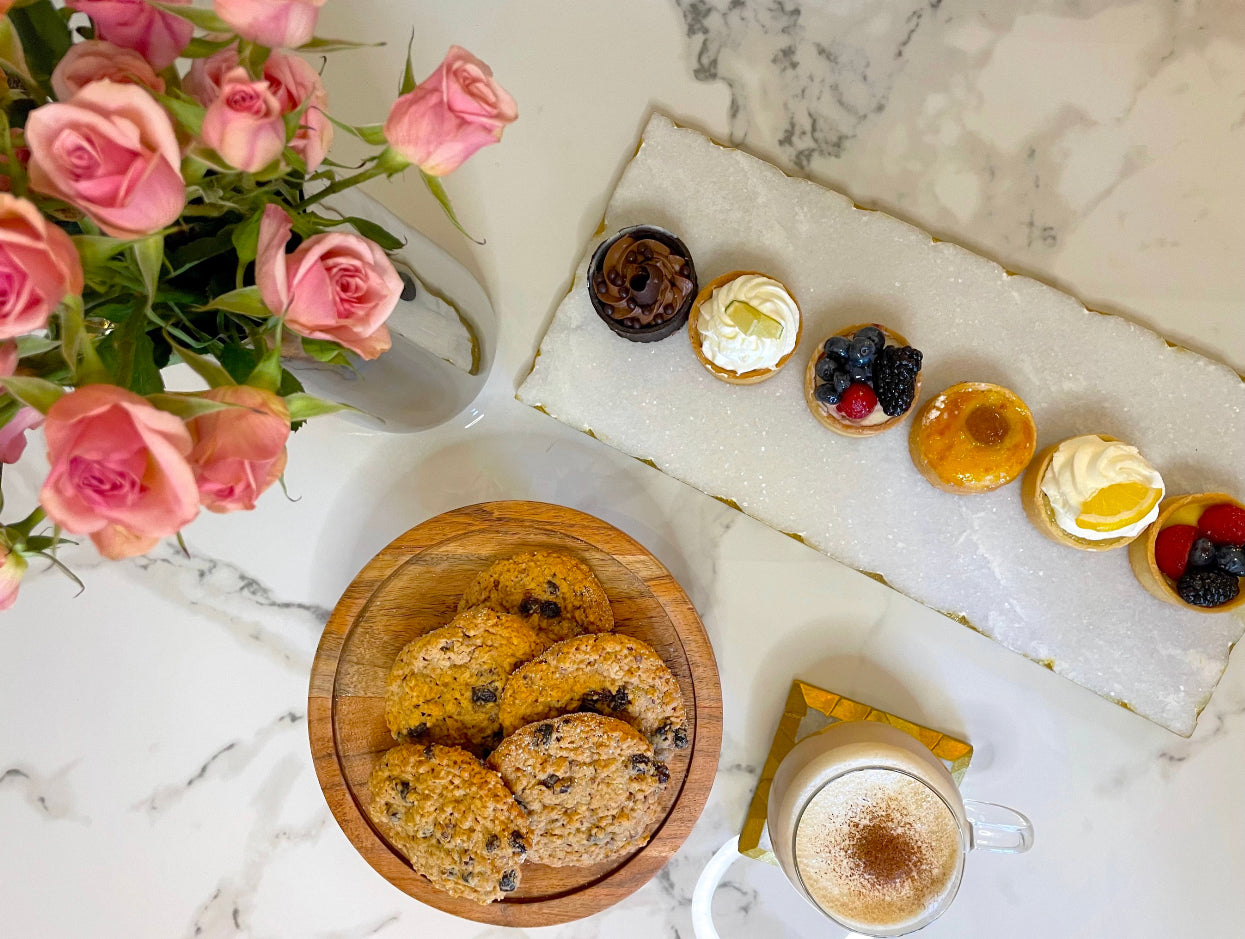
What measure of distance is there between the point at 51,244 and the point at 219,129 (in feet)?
0.35

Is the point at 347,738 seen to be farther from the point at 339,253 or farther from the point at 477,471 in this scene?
the point at 339,253

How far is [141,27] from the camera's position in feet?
1.72

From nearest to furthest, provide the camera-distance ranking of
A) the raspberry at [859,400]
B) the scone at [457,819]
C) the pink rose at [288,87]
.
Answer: the pink rose at [288,87], the scone at [457,819], the raspberry at [859,400]

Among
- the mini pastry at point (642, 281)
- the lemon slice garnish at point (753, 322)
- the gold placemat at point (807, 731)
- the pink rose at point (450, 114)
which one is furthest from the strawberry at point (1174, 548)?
the pink rose at point (450, 114)

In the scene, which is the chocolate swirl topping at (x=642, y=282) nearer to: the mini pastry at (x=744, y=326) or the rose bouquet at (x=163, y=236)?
the mini pastry at (x=744, y=326)

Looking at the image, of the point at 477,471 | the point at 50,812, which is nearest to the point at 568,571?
the point at 477,471

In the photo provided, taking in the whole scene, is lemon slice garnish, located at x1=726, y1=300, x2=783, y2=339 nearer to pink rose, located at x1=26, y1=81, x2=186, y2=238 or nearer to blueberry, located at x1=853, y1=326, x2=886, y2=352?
blueberry, located at x1=853, y1=326, x2=886, y2=352

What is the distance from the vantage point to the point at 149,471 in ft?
1.48

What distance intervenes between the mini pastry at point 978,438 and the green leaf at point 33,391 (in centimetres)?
99

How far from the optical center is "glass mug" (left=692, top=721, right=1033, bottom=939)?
1013mm

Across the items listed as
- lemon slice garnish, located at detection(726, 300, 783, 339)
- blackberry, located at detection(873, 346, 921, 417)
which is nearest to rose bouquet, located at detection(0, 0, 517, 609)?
lemon slice garnish, located at detection(726, 300, 783, 339)

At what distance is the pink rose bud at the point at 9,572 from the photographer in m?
0.56

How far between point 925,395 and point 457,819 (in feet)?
2.72

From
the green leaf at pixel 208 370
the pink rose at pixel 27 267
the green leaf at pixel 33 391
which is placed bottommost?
the green leaf at pixel 33 391
